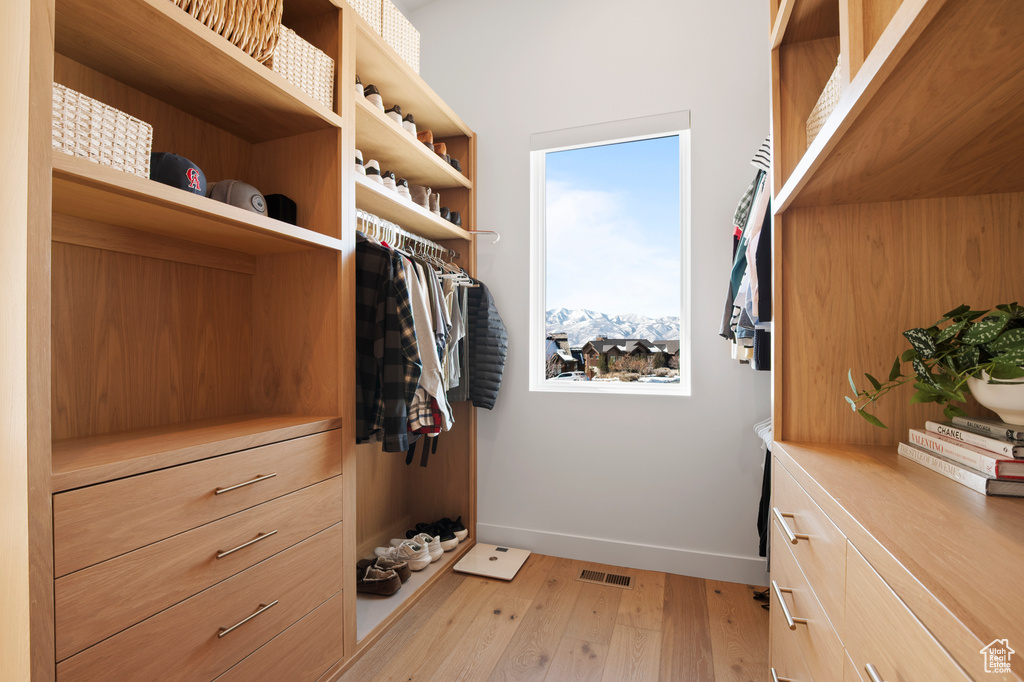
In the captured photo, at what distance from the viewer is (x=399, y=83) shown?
2.09 meters

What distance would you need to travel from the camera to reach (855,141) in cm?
86

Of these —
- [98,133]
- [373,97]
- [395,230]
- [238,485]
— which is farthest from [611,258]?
[98,133]

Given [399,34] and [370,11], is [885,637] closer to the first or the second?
[370,11]

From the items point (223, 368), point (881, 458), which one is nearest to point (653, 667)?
point (881, 458)

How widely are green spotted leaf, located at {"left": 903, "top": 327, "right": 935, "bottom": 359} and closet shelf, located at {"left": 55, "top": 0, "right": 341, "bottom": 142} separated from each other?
167 centimetres

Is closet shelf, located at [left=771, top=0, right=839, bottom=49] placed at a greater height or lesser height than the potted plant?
greater

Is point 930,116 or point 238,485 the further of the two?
point 238,485

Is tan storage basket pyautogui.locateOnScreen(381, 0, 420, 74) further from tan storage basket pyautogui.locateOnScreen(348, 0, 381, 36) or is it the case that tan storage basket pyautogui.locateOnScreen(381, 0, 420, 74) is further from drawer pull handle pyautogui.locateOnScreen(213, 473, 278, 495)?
drawer pull handle pyautogui.locateOnScreen(213, 473, 278, 495)

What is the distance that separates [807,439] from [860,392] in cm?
17

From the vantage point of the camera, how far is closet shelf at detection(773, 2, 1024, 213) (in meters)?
0.58

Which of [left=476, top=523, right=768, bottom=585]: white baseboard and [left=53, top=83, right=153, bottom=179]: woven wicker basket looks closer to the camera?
[left=53, top=83, right=153, bottom=179]: woven wicker basket

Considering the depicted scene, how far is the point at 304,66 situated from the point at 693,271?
181 cm

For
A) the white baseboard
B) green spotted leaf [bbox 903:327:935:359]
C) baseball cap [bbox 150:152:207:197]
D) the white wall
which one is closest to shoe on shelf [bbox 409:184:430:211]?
the white wall

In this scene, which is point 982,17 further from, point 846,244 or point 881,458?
point 881,458
